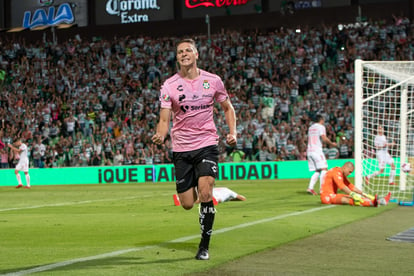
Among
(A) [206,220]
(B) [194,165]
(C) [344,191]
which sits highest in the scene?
(B) [194,165]

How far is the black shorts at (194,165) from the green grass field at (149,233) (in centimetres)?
78

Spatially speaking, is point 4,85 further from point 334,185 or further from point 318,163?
point 334,185

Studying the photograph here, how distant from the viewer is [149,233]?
35.2 feet

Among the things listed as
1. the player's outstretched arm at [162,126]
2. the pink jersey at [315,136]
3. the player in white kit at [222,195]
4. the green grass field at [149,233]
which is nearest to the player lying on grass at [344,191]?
the green grass field at [149,233]

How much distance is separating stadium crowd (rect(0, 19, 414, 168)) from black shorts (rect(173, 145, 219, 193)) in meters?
24.2

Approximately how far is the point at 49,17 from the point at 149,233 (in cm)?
3919

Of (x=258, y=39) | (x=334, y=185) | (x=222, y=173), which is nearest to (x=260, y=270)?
(x=334, y=185)

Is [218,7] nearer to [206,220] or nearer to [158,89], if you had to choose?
[158,89]

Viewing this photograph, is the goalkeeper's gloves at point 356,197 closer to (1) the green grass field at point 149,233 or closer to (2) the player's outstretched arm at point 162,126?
(1) the green grass field at point 149,233

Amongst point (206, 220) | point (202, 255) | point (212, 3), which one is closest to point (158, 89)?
→ point (212, 3)

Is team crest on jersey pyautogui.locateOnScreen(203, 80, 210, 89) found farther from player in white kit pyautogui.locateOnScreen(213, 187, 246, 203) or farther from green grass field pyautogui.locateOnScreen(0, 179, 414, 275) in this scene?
player in white kit pyautogui.locateOnScreen(213, 187, 246, 203)

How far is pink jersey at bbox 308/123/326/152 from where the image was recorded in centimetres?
2009

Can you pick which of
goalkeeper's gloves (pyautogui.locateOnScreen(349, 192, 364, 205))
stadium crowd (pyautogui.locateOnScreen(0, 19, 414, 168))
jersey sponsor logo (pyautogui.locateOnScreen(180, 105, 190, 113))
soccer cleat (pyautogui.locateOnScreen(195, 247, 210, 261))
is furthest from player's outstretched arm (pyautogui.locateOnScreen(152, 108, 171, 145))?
stadium crowd (pyautogui.locateOnScreen(0, 19, 414, 168))

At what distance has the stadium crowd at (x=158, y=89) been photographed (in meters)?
33.7
